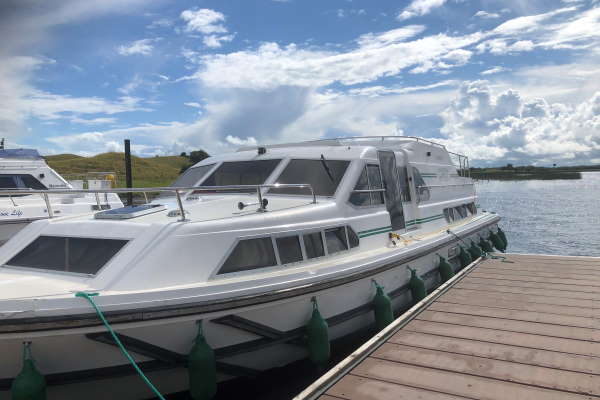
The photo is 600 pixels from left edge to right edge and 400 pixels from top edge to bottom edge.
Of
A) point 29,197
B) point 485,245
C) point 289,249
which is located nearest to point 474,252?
point 485,245

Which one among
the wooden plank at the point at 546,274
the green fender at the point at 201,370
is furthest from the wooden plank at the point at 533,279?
the green fender at the point at 201,370

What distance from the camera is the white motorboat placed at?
3.92m

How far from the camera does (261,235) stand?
4996 mm

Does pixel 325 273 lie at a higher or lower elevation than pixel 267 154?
lower

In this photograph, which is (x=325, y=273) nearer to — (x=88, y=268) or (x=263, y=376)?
(x=263, y=376)

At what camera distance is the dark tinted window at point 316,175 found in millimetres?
6410

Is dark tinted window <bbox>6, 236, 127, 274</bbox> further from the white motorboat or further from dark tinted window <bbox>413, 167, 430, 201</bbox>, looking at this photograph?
dark tinted window <bbox>413, 167, 430, 201</bbox>

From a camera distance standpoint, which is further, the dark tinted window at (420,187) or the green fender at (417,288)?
the dark tinted window at (420,187)

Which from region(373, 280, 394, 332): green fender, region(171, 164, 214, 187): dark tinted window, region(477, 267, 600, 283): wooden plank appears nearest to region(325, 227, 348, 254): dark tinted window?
region(373, 280, 394, 332): green fender

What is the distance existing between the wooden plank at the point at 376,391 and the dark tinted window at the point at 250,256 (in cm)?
149

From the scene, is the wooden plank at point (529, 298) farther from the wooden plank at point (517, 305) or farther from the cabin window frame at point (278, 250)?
the cabin window frame at point (278, 250)

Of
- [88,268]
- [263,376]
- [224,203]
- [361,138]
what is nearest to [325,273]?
[263,376]

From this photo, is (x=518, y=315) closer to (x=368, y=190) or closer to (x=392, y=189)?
(x=368, y=190)

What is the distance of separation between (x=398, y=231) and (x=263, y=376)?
3.43 m
